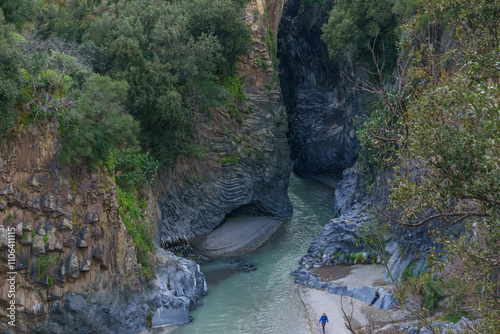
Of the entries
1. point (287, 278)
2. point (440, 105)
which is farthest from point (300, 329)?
point (440, 105)

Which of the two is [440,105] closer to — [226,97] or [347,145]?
[226,97]

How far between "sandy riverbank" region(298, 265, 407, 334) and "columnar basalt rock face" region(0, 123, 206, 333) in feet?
24.3

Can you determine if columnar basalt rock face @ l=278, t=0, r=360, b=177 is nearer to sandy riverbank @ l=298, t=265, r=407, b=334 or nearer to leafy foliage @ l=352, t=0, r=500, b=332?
sandy riverbank @ l=298, t=265, r=407, b=334

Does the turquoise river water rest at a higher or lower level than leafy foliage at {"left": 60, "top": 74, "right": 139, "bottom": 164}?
lower

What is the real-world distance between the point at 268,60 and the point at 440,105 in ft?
91.2

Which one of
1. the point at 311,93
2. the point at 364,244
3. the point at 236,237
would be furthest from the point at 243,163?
the point at 311,93

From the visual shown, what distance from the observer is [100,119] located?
74.7 feet

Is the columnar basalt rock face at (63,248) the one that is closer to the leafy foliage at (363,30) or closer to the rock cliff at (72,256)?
the rock cliff at (72,256)

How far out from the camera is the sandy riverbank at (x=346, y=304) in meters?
22.7

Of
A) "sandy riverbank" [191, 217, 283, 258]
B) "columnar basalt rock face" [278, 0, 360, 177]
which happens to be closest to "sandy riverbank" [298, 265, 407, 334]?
"sandy riverbank" [191, 217, 283, 258]

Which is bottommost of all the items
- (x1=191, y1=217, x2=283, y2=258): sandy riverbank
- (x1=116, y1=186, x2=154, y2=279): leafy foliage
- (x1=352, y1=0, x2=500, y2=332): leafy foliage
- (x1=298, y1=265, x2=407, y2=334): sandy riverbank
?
(x1=298, y1=265, x2=407, y2=334): sandy riverbank

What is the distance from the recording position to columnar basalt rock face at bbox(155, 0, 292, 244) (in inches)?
1305

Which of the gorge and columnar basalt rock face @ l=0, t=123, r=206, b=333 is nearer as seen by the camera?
the gorge

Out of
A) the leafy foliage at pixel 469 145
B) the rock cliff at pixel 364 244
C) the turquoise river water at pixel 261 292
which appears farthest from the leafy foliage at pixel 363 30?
the leafy foliage at pixel 469 145
